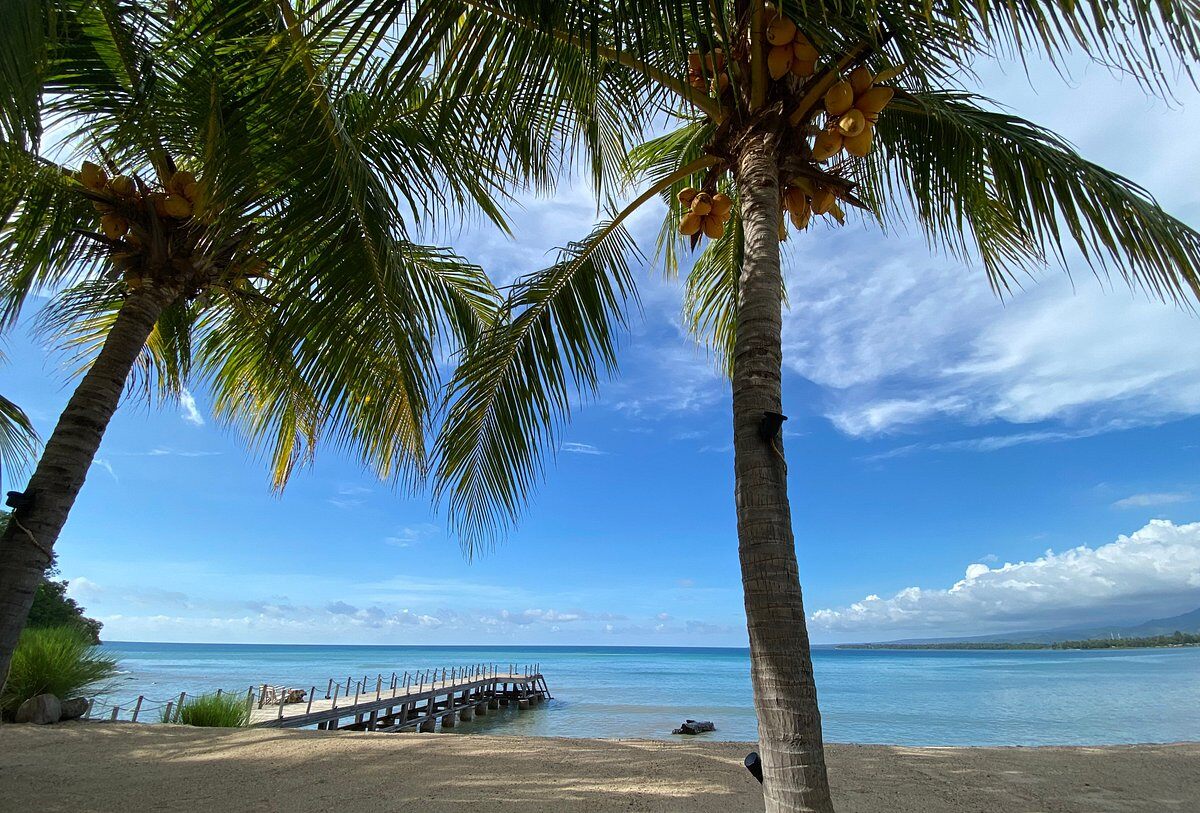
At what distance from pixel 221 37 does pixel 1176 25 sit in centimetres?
513

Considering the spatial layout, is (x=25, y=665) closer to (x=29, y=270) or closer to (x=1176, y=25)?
(x=29, y=270)

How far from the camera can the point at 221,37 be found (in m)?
4.39

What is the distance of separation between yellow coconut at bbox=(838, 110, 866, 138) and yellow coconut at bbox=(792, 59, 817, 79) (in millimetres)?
316

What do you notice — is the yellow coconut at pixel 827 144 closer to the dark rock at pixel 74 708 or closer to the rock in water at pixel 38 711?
the rock in water at pixel 38 711

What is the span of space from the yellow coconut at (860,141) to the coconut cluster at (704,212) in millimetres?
769

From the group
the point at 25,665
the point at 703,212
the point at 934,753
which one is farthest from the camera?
the point at 25,665

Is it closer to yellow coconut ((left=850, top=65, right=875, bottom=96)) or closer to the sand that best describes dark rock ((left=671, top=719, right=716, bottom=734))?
the sand

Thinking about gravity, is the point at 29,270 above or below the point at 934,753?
above

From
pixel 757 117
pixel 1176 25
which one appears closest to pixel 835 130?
pixel 757 117

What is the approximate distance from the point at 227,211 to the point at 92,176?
1611mm

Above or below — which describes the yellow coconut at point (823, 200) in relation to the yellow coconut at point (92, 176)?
below

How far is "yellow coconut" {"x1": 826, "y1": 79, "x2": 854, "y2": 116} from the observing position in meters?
3.29

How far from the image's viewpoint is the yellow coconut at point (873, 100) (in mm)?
3314

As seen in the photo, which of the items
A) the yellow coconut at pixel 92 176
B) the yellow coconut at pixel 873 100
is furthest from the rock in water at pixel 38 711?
the yellow coconut at pixel 873 100
